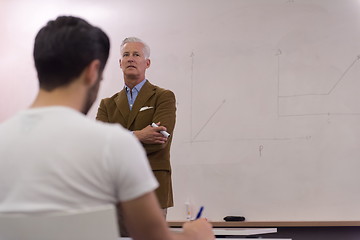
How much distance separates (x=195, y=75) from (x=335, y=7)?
3.55 ft

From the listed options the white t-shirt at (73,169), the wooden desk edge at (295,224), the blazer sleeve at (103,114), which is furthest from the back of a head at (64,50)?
the wooden desk edge at (295,224)

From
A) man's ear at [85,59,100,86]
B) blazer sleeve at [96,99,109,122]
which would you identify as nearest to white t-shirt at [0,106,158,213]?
man's ear at [85,59,100,86]

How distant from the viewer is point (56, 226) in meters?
0.89

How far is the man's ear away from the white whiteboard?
2.70 metres

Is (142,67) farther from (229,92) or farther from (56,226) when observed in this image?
(56,226)

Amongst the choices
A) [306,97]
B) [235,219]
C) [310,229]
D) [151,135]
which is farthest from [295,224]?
[151,135]

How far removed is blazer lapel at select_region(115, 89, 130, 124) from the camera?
8.93 feet

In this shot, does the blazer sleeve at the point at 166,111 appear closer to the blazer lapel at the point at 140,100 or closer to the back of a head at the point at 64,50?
the blazer lapel at the point at 140,100

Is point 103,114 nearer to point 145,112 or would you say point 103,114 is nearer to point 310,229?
point 145,112

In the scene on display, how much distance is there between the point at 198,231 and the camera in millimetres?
1067

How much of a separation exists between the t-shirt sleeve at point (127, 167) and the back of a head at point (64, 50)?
185mm

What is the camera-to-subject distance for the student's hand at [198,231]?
106cm

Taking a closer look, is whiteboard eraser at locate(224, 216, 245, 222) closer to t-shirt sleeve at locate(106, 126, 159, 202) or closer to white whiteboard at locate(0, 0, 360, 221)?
white whiteboard at locate(0, 0, 360, 221)

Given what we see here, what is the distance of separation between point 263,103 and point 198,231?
2694mm
